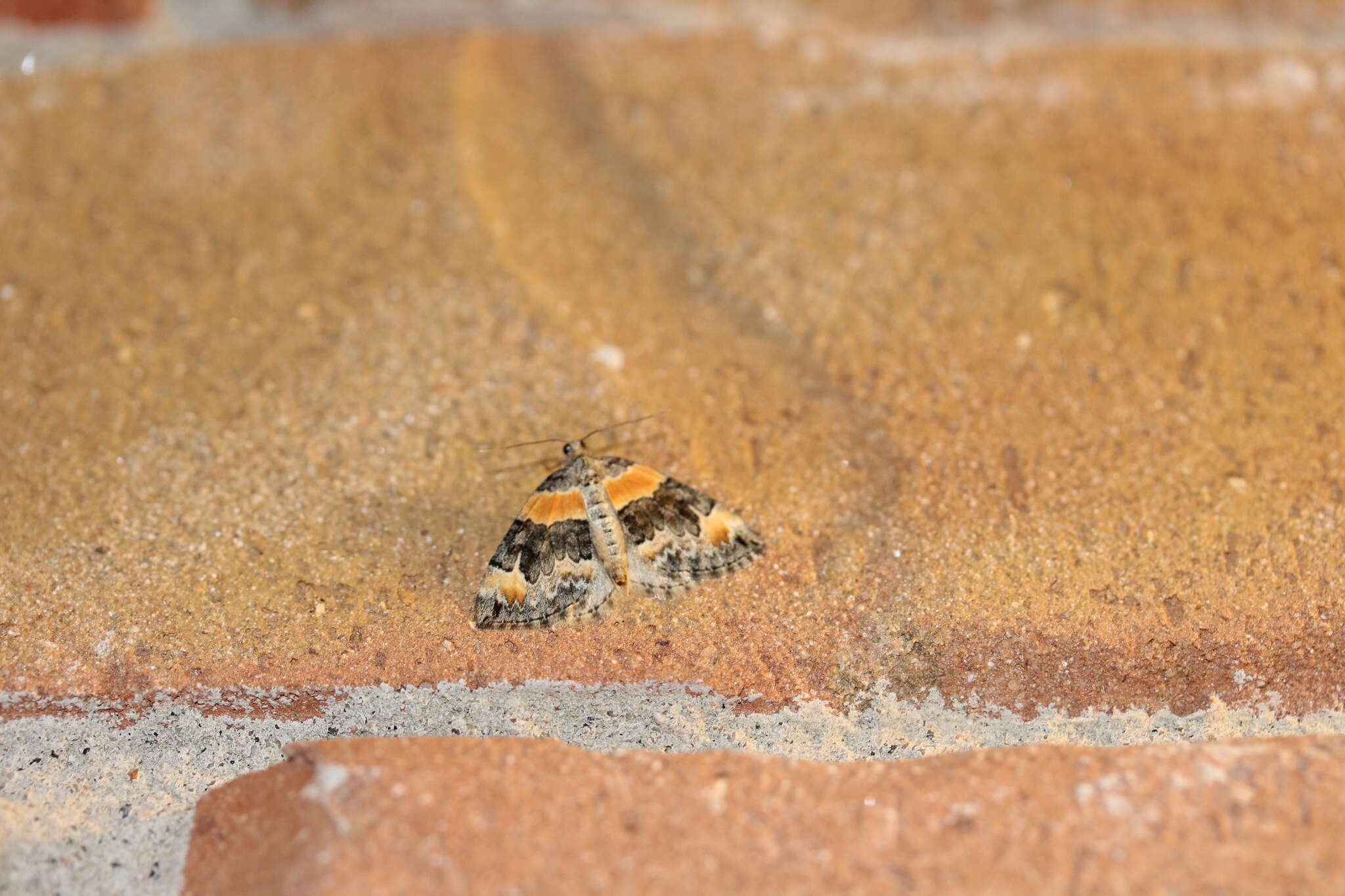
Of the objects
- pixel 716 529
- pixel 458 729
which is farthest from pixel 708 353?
pixel 458 729

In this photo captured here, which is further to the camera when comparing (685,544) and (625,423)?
(625,423)

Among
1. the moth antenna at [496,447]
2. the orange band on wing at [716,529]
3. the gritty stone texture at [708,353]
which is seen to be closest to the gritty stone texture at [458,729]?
the gritty stone texture at [708,353]

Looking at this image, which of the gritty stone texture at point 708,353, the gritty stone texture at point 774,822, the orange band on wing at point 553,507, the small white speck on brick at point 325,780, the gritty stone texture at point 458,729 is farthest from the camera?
the orange band on wing at point 553,507

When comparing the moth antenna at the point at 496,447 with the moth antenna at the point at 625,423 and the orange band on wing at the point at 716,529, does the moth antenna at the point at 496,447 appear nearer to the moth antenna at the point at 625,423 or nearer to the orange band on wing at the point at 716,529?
the moth antenna at the point at 625,423

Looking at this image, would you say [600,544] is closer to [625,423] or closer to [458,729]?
[625,423]

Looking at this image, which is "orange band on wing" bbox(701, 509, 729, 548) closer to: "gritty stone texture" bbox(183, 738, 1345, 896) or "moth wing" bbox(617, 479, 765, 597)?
"moth wing" bbox(617, 479, 765, 597)
